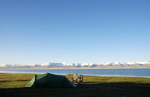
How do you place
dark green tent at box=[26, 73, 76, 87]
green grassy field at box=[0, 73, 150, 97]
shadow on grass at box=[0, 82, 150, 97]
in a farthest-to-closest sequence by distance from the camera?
dark green tent at box=[26, 73, 76, 87] < green grassy field at box=[0, 73, 150, 97] < shadow on grass at box=[0, 82, 150, 97]

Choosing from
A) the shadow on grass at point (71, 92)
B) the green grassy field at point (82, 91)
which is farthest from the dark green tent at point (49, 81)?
the shadow on grass at point (71, 92)

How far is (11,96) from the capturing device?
63.2 feet

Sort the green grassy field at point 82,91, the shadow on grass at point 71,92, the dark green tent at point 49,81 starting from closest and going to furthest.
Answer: the shadow on grass at point 71,92 → the green grassy field at point 82,91 → the dark green tent at point 49,81

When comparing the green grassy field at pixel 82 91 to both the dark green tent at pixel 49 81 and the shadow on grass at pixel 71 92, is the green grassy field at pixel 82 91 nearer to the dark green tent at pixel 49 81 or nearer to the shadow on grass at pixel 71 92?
the shadow on grass at pixel 71 92

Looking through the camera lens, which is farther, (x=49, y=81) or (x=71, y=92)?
(x=49, y=81)

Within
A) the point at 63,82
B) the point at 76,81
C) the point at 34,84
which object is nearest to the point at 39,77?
the point at 34,84

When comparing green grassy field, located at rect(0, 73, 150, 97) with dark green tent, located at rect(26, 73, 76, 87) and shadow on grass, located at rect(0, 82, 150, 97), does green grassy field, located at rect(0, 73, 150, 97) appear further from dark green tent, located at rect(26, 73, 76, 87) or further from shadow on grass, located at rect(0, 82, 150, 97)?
dark green tent, located at rect(26, 73, 76, 87)

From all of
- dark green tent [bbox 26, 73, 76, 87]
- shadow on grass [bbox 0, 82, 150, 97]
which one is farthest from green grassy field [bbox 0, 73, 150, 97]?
dark green tent [bbox 26, 73, 76, 87]

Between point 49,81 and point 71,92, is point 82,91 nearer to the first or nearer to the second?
point 71,92

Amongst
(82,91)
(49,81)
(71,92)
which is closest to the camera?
(71,92)

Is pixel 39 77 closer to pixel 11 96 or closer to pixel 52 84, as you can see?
pixel 52 84

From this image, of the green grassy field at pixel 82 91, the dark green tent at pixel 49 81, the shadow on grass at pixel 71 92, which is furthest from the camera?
the dark green tent at pixel 49 81

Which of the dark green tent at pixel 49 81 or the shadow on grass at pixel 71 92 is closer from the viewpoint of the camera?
the shadow on grass at pixel 71 92

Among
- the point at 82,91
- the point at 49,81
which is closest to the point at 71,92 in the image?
the point at 82,91
